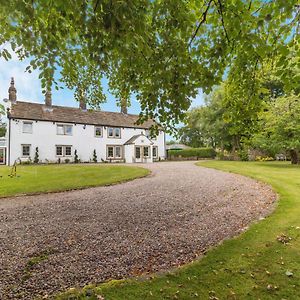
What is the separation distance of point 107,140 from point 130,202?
1166 inches

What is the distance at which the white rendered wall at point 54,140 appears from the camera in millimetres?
30922

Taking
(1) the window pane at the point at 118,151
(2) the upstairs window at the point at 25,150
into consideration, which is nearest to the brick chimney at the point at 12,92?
(2) the upstairs window at the point at 25,150

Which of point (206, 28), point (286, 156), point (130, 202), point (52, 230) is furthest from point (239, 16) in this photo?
point (286, 156)

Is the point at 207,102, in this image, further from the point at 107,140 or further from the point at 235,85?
the point at 235,85

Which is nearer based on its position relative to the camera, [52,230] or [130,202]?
[52,230]

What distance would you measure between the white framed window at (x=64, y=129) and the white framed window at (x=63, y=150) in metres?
1.91

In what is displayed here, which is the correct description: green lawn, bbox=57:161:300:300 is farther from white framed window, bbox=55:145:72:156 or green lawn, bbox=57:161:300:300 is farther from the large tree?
white framed window, bbox=55:145:72:156

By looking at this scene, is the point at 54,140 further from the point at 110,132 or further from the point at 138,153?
the point at 138,153

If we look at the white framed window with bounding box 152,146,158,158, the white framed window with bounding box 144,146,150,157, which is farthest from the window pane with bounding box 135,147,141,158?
the white framed window with bounding box 152,146,158,158

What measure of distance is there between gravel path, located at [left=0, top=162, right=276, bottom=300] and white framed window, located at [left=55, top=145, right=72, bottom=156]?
24.5m

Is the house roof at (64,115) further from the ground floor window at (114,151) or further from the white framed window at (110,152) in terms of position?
the white framed window at (110,152)

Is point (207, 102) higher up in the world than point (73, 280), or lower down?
higher up

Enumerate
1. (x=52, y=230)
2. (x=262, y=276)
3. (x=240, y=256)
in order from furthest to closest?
1. (x=52, y=230)
2. (x=240, y=256)
3. (x=262, y=276)

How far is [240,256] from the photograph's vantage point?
4.46 m
